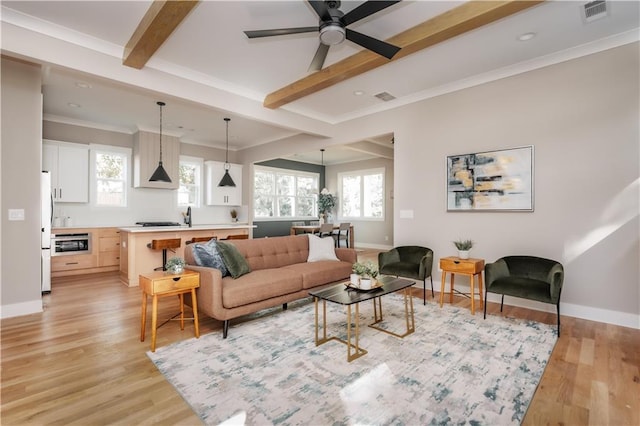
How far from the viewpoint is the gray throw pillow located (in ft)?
11.1

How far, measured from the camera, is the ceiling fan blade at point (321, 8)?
2.27 m

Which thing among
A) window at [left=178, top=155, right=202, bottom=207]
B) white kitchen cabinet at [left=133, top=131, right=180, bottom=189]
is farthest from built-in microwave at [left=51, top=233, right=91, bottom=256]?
window at [left=178, top=155, right=202, bottom=207]

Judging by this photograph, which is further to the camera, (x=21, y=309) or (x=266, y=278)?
(x=21, y=309)

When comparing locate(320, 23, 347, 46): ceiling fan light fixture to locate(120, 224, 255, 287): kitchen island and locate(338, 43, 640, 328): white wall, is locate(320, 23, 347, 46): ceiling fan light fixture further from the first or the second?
locate(120, 224, 255, 287): kitchen island

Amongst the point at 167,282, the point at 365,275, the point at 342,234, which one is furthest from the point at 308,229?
the point at 167,282

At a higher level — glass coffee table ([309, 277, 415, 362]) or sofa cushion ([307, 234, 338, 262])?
sofa cushion ([307, 234, 338, 262])

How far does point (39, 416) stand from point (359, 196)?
9.13m

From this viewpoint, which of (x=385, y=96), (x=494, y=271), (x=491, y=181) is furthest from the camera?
(x=385, y=96)

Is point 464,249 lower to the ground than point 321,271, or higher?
higher

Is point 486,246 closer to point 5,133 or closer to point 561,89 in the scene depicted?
point 561,89

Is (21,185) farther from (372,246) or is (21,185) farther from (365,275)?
(372,246)

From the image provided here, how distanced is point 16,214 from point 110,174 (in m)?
3.26

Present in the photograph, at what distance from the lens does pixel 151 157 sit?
6.63m

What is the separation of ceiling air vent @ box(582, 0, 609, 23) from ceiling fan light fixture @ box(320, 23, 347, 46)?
7.23 ft
